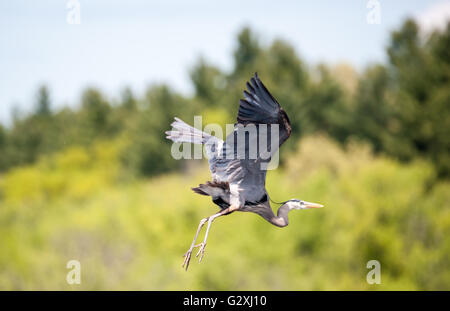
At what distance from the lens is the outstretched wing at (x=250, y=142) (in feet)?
17.8

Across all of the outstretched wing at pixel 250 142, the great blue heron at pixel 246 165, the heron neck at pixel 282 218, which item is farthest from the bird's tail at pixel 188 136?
the heron neck at pixel 282 218

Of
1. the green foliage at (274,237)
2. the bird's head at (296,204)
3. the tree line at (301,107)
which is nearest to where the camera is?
the bird's head at (296,204)

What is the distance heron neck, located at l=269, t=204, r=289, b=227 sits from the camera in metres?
5.70

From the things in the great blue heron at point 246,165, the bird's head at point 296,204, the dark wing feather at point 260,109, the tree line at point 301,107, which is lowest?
the bird's head at point 296,204

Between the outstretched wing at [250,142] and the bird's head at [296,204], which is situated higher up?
the outstretched wing at [250,142]

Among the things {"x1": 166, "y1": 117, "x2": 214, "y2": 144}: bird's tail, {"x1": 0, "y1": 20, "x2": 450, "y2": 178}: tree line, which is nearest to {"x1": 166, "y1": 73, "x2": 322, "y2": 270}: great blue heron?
{"x1": 166, "y1": 117, "x2": 214, "y2": 144}: bird's tail

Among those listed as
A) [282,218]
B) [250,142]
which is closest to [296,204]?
[282,218]

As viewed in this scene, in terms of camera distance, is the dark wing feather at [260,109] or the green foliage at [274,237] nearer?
the dark wing feather at [260,109]

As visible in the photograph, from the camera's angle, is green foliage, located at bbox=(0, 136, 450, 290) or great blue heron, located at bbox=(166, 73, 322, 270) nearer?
great blue heron, located at bbox=(166, 73, 322, 270)

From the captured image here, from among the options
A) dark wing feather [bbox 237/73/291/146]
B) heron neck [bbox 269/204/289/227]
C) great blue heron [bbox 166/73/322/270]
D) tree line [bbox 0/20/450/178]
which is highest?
tree line [bbox 0/20/450/178]

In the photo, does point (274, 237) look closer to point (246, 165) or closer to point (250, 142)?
point (246, 165)

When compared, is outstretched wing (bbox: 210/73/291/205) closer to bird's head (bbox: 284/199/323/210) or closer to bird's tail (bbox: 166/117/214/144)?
bird's tail (bbox: 166/117/214/144)

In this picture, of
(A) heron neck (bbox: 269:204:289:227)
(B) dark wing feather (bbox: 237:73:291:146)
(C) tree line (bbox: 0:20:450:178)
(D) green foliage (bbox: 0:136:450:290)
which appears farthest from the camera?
(C) tree line (bbox: 0:20:450:178)

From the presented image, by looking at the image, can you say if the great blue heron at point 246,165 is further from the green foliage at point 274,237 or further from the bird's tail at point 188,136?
the green foliage at point 274,237
